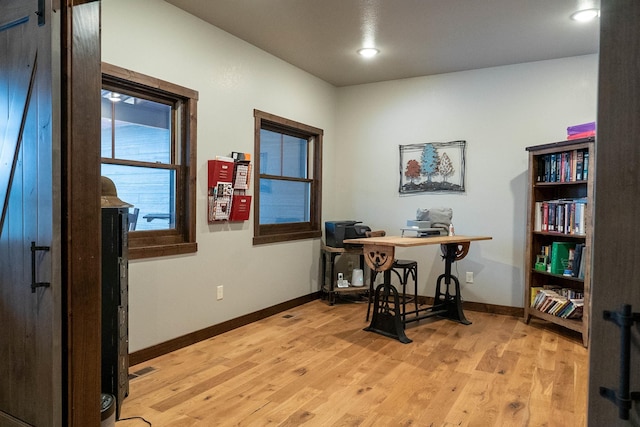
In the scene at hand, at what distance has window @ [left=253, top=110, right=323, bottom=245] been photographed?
4309 millimetres

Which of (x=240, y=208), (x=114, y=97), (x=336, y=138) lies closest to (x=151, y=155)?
(x=114, y=97)

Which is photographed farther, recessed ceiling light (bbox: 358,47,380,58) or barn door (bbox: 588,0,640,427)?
recessed ceiling light (bbox: 358,47,380,58)

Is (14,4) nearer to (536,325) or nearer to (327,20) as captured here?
(327,20)

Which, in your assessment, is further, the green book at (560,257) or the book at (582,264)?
the green book at (560,257)

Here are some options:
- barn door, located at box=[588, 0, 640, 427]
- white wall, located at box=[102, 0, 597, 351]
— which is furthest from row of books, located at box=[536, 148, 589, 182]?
barn door, located at box=[588, 0, 640, 427]

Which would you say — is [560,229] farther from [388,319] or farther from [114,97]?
[114,97]

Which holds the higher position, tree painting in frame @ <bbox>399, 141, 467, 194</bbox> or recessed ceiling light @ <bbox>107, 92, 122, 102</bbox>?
recessed ceiling light @ <bbox>107, 92, 122, 102</bbox>

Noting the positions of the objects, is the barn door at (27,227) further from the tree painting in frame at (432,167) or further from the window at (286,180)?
the tree painting in frame at (432,167)

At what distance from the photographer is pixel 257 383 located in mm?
2744

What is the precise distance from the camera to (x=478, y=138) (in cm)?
461

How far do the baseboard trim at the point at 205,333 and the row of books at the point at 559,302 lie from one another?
2.40 metres

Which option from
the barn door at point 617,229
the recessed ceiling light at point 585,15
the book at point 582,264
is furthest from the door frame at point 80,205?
the book at point 582,264

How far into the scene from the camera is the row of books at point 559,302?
372 centimetres

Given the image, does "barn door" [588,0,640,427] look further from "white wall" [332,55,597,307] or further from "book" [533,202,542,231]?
"white wall" [332,55,597,307]
